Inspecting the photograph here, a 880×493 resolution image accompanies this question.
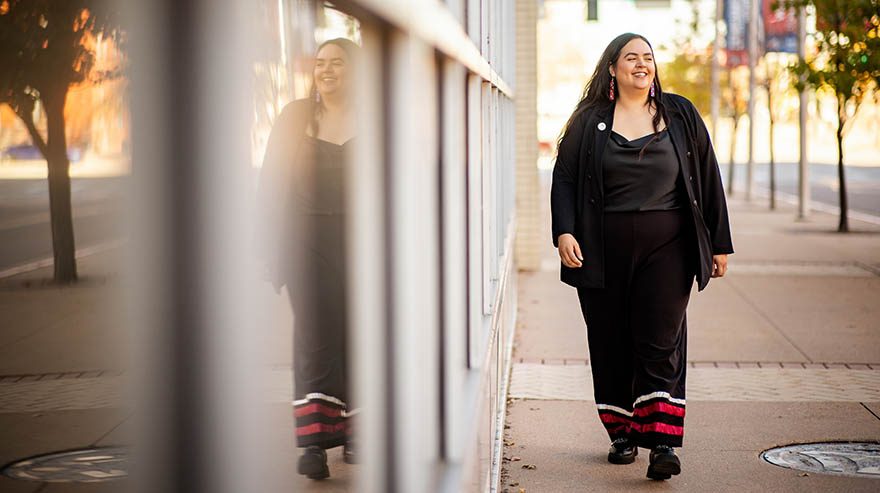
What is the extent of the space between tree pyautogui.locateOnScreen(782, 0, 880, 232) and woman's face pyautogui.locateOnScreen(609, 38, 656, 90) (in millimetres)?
9723

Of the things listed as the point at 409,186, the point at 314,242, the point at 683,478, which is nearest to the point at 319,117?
the point at 314,242

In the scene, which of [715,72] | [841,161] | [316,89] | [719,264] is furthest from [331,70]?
[715,72]

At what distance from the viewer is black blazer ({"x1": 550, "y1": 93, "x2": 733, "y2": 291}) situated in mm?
5109

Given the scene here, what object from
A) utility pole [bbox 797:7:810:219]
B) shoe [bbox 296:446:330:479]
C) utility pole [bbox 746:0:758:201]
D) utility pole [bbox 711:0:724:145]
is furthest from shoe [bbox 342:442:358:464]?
utility pole [bbox 711:0:724:145]

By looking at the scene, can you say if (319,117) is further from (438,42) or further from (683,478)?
(683,478)

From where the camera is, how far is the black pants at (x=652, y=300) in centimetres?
511

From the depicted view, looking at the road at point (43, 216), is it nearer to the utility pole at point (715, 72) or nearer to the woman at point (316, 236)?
the woman at point (316, 236)

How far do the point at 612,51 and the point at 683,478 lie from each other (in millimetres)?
1703

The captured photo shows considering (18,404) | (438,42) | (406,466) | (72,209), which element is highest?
(438,42)

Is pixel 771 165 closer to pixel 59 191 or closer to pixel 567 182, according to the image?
pixel 567 182

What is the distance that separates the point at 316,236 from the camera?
1.25 metres

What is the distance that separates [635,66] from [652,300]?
0.91 meters

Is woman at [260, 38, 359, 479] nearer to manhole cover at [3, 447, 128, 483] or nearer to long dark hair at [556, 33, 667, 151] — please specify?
manhole cover at [3, 447, 128, 483]

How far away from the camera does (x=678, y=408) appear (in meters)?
5.14
